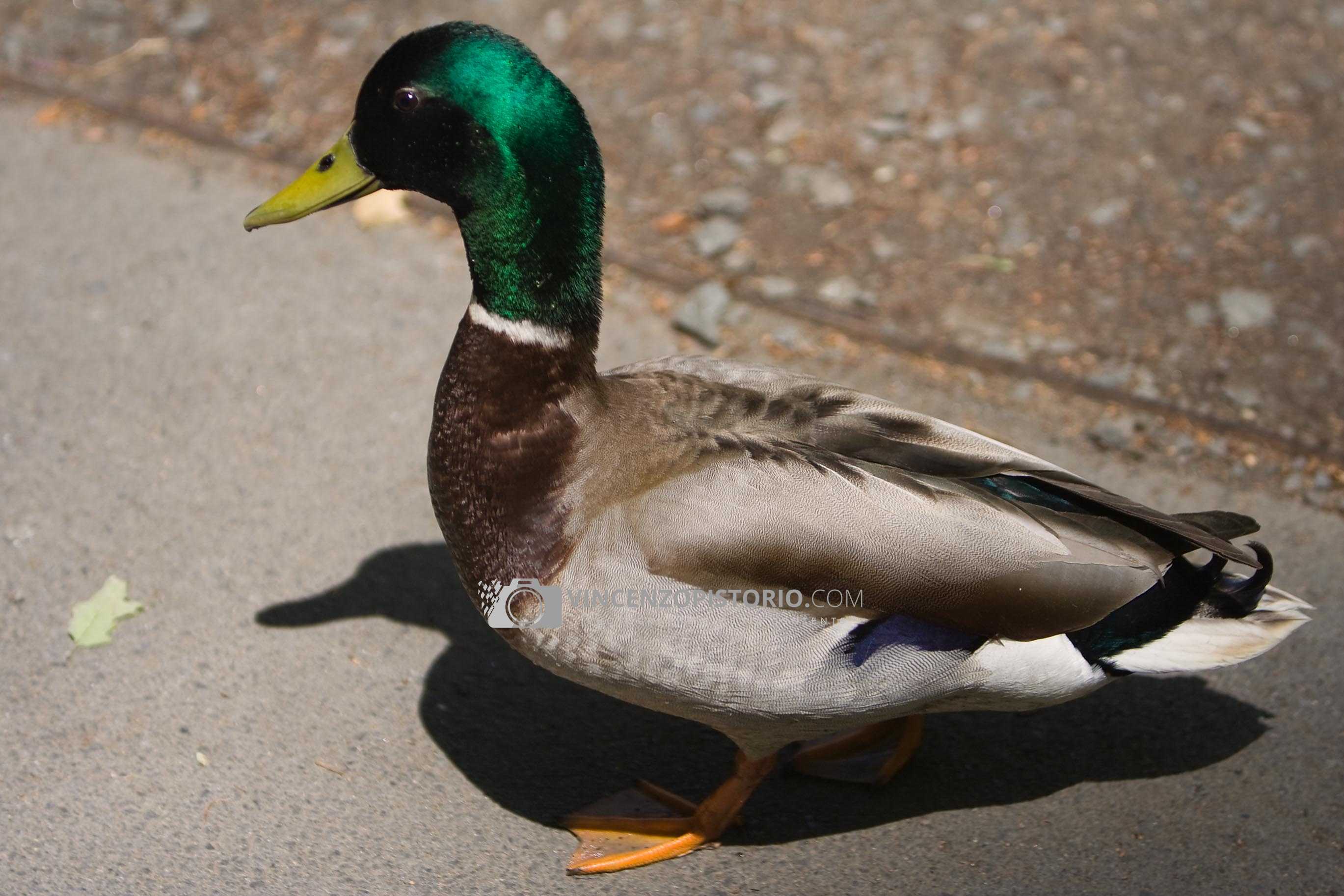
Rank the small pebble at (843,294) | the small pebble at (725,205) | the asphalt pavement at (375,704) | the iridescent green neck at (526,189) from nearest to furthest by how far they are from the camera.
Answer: the iridescent green neck at (526,189) → the asphalt pavement at (375,704) → the small pebble at (843,294) → the small pebble at (725,205)

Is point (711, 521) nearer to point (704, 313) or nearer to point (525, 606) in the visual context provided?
point (525, 606)

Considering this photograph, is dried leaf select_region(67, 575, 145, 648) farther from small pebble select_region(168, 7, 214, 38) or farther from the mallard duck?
small pebble select_region(168, 7, 214, 38)

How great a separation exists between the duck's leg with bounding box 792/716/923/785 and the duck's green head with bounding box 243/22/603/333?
1005 mm

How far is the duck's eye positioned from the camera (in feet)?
6.62

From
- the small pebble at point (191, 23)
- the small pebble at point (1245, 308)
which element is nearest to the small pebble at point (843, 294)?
the small pebble at point (1245, 308)

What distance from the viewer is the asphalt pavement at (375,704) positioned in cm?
228

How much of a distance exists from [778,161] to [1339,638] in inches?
87.0

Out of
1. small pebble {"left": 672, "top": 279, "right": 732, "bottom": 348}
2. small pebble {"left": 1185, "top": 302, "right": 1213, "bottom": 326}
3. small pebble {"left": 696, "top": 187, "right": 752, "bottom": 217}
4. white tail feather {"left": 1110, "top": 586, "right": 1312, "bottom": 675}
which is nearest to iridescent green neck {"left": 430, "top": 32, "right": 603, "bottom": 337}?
white tail feather {"left": 1110, "top": 586, "right": 1312, "bottom": 675}

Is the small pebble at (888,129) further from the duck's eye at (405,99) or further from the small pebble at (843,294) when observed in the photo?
the duck's eye at (405,99)

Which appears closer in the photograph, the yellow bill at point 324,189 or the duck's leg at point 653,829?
the yellow bill at point 324,189

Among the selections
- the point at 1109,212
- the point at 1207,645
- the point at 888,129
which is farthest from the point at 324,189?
the point at 1109,212

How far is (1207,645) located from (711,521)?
910 mm

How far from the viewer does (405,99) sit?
2.03m

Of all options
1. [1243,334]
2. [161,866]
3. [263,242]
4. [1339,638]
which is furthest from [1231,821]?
[263,242]
